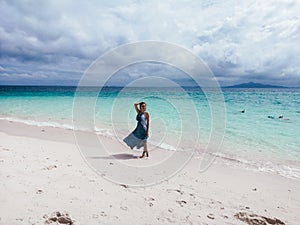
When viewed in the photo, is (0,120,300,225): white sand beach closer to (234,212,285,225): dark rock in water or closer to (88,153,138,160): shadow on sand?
(234,212,285,225): dark rock in water

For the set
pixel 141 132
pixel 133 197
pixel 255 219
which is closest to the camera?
pixel 255 219

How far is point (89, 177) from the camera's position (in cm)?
532

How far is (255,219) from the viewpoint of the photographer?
3.98m

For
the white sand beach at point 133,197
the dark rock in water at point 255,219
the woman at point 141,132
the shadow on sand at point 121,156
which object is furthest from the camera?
the woman at point 141,132

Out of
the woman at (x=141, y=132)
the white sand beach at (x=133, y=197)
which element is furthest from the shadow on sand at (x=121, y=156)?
the white sand beach at (x=133, y=197)

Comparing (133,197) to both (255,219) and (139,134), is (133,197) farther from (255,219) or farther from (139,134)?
(139,134)

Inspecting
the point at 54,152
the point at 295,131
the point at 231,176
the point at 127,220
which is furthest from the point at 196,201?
the point at 295,131

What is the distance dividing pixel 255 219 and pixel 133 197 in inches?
91.0

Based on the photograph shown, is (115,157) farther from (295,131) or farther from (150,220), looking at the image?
(295,131)

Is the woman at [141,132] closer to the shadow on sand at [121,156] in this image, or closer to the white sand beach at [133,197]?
the shadow on sand at [121,156]

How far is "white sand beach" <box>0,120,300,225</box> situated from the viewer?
370cm

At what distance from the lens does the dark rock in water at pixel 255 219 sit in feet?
12.9

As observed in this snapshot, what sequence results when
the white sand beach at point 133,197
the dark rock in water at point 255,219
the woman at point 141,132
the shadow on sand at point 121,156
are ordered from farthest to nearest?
1. the woman at point 141,132
2. the shadow on sand at point 121,156
3. the dark rock in water at point 255,219
4. the white sand beach at point 133,197

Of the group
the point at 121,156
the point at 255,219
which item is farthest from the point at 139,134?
the point at 255,219
